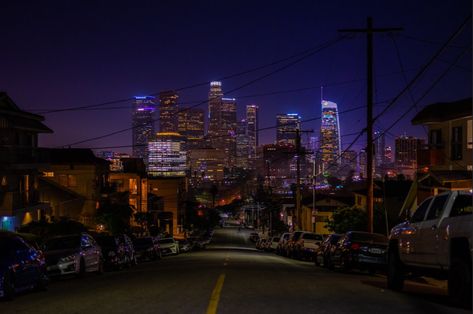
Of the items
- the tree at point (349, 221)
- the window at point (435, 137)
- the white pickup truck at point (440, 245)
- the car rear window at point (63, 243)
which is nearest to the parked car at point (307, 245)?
the tree at point (349, 221)

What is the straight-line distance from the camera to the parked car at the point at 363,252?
79.0 ft

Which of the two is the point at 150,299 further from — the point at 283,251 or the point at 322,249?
the point at 283,251

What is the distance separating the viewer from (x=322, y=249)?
3123 centimetres

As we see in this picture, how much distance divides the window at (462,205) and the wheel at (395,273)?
351 cm

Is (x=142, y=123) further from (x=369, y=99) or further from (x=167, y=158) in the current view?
(x=167, y=158)

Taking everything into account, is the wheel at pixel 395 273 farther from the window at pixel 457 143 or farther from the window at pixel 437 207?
the window at pixel 457 143

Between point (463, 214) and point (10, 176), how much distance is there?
114 feet

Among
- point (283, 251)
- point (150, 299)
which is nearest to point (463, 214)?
point (150, 299)

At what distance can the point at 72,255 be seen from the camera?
77.3ft

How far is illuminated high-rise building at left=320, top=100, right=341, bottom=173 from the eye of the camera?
195 ft

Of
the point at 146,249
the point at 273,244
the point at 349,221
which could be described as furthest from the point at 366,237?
the point at 273,244

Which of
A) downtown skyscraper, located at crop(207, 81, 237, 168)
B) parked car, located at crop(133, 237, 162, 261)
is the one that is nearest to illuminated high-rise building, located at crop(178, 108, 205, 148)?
downtown skyscraper, located at crop(207, 81, 237, 168)

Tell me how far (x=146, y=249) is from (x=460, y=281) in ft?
103

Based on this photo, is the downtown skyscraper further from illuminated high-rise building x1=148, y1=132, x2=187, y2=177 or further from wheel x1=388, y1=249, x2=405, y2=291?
wheel x1=388, y1=249, x2=405, y2=291
